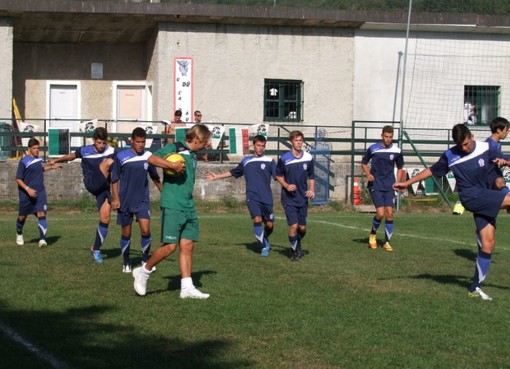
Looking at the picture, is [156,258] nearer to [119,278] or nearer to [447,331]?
[119,278]

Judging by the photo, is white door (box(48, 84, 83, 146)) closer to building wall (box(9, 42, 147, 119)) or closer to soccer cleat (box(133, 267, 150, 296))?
building wall (box(9, 42, 147, 119))

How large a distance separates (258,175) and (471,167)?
5129 mm

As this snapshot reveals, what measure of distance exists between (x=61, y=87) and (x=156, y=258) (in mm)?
22831

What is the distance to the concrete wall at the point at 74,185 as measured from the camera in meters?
25.4

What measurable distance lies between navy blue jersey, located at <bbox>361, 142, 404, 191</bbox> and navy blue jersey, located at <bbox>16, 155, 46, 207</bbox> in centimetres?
562

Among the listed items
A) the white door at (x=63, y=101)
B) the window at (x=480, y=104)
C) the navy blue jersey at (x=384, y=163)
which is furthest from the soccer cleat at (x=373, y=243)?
the white door at (x=63, y=101)

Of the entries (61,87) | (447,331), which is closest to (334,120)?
(61,87)

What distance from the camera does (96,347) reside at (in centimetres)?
738

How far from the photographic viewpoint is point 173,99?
29094 millimetres

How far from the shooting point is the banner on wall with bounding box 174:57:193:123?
2895 centimetres

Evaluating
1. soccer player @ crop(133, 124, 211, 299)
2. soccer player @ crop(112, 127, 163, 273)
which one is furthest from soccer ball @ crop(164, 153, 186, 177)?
soccer player @ crop(112, 127, 163, 273)

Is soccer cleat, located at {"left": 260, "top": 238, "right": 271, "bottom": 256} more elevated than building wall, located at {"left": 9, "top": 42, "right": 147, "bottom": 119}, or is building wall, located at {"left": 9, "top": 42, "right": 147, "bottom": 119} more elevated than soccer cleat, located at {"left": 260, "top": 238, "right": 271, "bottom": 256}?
building wall, located at {"left": 9, "top": 42, "right": 147, "bottom": 119}

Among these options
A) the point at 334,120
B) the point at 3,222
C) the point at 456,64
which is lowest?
the point at 3,222

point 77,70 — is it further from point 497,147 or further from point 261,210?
point 497,147
